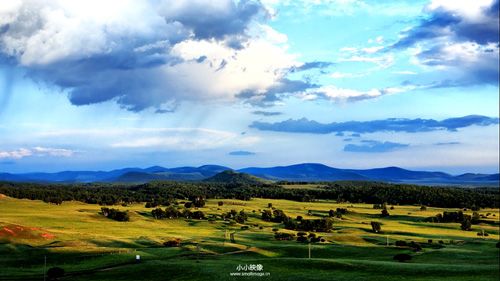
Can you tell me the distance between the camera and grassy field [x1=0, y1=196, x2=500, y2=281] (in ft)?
283

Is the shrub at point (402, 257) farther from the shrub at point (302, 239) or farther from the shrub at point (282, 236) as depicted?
the shrub at point (282, 236)

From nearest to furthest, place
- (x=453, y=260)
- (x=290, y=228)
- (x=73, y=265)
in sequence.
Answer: (x=73, y=265), (x=453, y=260), (x=290, y=228)

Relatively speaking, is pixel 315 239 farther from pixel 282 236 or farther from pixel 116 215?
pixel 116 215

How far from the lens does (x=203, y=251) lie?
395 feet

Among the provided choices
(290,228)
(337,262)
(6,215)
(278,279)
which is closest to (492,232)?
(290,228)

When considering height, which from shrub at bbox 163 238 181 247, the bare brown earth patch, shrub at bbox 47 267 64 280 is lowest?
shrub at bbox 47 267 64 280

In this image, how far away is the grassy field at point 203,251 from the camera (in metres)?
86.3

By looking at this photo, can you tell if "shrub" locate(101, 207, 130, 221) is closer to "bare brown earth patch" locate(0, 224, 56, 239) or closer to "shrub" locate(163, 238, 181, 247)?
"bare brown earth patch" locate(0, 224, 56, 239)

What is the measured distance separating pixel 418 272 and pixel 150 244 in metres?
74.1

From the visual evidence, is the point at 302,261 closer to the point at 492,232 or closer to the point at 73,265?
the point at 73,265

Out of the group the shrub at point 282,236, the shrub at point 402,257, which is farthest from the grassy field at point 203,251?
the shrub at point 282,236

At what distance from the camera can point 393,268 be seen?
86.1 meters

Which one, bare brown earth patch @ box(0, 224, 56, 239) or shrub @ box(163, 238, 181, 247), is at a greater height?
bare brown earth patch @ box(0, 224, 56, 239)

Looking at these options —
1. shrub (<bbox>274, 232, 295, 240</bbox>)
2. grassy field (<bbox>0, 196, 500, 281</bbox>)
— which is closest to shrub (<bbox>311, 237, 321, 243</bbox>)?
grassy field (<bbox>0, 196, 500, 281</bbox>)
